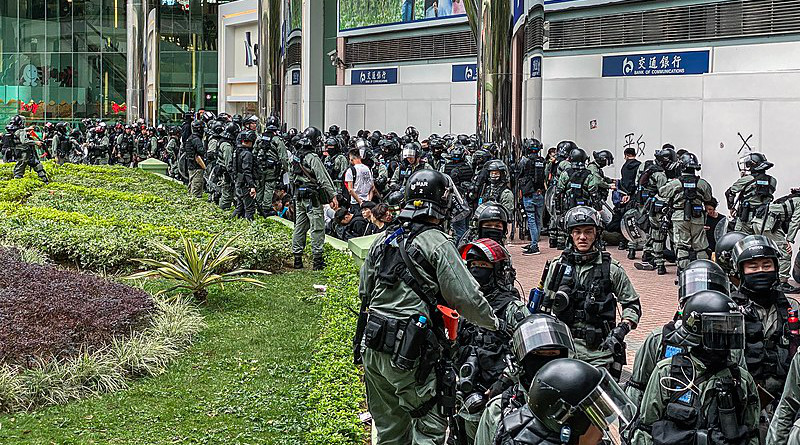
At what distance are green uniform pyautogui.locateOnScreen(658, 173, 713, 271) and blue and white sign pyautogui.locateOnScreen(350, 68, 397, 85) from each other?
17.5 m

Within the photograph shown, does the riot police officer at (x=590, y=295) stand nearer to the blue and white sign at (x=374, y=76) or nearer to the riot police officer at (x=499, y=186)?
the riot police officer at (x=499, y=186)

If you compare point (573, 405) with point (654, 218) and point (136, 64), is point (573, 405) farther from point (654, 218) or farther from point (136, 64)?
point (136, 64)

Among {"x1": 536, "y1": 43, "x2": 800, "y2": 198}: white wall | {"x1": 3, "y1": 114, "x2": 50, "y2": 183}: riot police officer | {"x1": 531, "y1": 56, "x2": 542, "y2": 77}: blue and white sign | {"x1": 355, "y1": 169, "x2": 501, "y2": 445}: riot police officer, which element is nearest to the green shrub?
{"x1": 355, "y1": 169, "x2": 501, "y2": 445}: riot police officer

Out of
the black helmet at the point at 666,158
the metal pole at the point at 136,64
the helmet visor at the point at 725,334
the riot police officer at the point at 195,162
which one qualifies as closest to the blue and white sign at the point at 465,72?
the riot police officer at the point at 195,162

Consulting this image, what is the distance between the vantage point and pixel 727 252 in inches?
266

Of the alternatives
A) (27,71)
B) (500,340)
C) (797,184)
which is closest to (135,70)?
(27,71)

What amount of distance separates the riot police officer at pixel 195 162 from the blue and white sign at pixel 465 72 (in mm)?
7371

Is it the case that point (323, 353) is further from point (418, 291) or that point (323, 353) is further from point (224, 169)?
point (224, 169)

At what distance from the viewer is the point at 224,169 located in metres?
19.1

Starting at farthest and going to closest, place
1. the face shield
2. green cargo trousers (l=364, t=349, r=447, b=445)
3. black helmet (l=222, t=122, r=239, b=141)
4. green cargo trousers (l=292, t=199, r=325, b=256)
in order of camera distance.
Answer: black helmet (l=222, t=122, r=239, b=141)
green cargo trousers (l=292, t=199, r=325, b=256)
green cargo trousers (l=364, t=349, r=447, b=445)
the face shield

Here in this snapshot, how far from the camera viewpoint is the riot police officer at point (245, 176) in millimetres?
17766

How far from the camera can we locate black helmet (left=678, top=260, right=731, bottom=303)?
571 centimetres

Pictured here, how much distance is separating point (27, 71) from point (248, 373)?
143 ft

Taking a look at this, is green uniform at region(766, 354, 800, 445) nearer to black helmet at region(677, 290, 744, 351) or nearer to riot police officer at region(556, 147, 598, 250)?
black helmet at region(677, 290, 744, 351)
